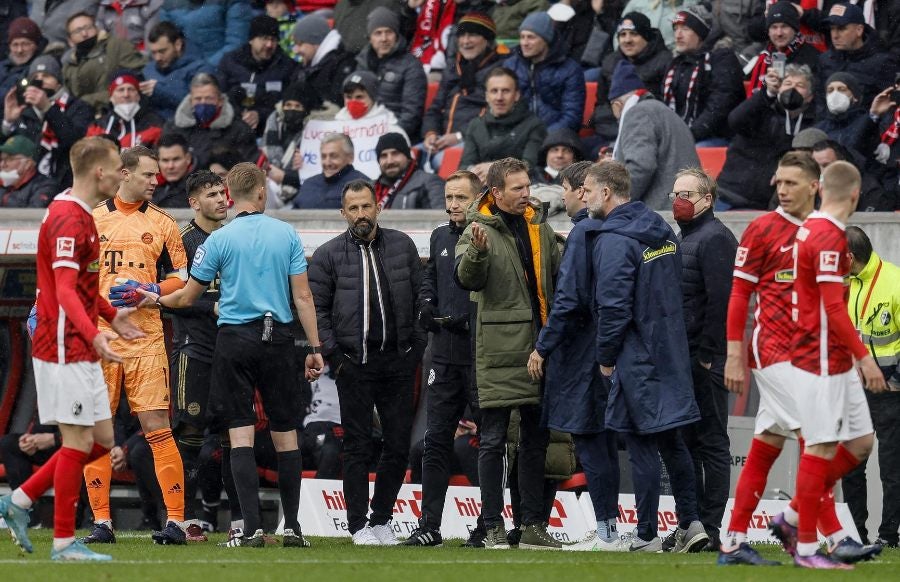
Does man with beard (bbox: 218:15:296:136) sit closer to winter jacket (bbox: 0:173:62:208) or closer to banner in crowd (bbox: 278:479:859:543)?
winter jacket (bbox: 0:173:62:208)

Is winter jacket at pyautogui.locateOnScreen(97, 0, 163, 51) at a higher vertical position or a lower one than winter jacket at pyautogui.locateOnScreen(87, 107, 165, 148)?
higher

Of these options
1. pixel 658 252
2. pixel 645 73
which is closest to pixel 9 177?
pixel 645 73

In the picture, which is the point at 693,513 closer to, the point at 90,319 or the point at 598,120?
the point at 90,319

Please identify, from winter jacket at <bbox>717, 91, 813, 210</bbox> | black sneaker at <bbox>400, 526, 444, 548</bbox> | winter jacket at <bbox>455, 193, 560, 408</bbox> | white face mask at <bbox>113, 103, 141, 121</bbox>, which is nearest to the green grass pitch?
black sneaker at <bbox>400, 526, 444, 548</bbox>

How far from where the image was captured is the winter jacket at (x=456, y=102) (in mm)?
14617

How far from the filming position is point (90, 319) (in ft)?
26.4

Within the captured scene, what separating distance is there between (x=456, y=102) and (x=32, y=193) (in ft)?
13.4

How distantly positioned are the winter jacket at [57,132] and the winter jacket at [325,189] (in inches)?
116

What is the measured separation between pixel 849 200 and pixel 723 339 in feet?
6.08

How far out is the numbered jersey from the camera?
9.57 m

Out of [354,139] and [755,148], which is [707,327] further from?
[354,139]

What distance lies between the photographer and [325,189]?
13633mm

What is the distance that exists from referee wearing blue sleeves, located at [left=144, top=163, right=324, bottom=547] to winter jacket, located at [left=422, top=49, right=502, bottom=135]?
5.37m

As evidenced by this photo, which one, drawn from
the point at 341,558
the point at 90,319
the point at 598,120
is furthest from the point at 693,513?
the point at 598,120
